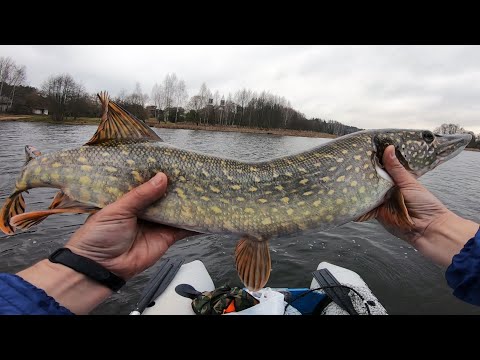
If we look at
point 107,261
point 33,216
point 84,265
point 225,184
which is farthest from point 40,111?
point 225,184

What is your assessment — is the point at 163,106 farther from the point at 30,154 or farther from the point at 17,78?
the point at 30,154

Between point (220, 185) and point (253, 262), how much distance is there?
0.74m

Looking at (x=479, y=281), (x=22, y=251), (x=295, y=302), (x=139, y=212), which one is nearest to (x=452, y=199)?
(x=295, y=302)

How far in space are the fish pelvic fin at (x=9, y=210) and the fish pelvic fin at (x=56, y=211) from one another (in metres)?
0.16

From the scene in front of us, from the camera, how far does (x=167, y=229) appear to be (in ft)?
9.23

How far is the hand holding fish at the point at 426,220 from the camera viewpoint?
7.89 feet

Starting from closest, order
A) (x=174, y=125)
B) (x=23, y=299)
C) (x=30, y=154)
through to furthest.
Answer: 1. (x=23, y=299)
2. (x=30, y=154)
3. (x=174, y=125)

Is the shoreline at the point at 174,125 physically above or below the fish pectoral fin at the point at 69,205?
above

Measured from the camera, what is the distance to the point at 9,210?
8.31 ft

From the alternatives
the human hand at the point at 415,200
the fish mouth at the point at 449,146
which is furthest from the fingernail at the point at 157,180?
the fish mouth at the point at 449,146

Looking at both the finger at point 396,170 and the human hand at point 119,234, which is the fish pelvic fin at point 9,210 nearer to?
the human hand at point 119,234
